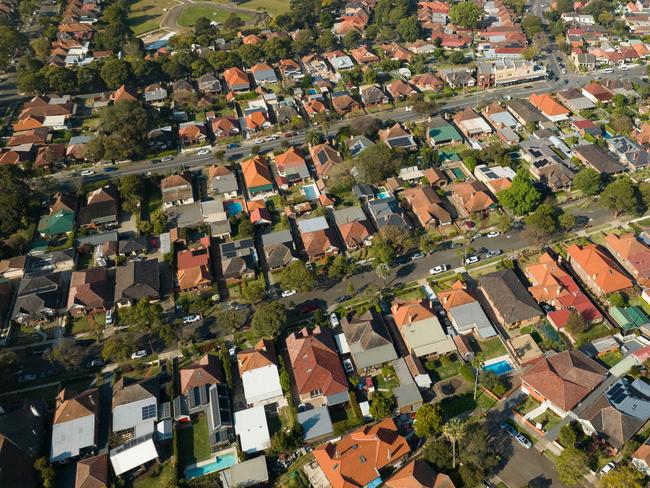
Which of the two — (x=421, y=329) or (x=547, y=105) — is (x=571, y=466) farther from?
(x=547, y=105)

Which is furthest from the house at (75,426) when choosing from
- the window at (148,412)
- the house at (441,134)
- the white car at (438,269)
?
the house at (441,134)

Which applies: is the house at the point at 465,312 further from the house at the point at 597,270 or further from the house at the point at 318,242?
the house at the point at 318,242

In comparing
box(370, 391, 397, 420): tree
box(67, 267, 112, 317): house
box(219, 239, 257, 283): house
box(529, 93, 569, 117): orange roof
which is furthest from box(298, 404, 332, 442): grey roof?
box(529, 93, 569, 117): orange roof

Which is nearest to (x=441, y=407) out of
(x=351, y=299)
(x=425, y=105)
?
(x=351, y=299)

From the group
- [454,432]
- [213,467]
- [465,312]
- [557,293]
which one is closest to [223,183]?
[465,312]

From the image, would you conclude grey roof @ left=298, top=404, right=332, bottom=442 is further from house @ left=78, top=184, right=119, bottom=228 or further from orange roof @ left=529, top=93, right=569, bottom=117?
orange roof @ left=529, top=93, right=569, bottom=117

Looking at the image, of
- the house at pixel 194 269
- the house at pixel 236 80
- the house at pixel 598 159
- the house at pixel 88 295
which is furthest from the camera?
the house at pixel 236 80
